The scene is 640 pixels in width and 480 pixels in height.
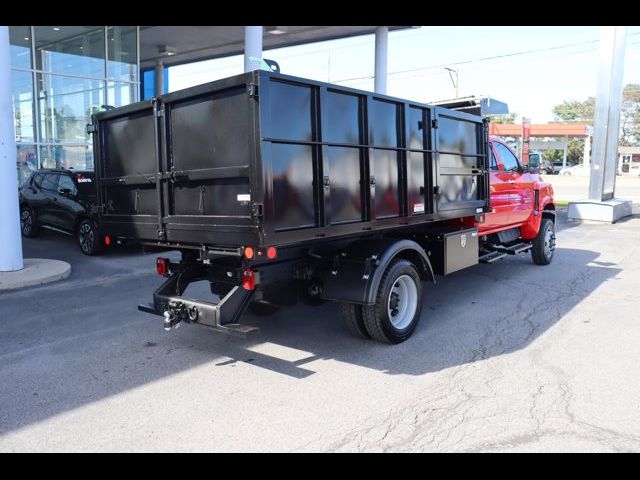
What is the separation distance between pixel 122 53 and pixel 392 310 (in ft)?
51.6

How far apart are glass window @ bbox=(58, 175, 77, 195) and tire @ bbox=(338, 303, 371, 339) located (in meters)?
7.77

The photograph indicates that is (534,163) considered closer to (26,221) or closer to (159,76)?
(26,221)

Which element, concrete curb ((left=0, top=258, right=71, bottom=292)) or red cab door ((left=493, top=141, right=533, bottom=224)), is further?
red cab door ((left=493, top=141, right=533, bottom=224))

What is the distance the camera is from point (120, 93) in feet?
58.4

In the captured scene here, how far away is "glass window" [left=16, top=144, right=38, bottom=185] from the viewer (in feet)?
50.6

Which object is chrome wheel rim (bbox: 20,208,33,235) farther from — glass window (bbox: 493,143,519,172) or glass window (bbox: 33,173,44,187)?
glass window (bbox: 493,143,519,172)

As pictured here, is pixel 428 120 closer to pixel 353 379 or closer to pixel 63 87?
pixel 353 379

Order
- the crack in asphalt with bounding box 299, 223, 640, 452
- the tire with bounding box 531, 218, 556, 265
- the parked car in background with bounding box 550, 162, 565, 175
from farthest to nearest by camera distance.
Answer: the parked car in background with bounding box 550, 162, 565, 175
the tire with bounding box 531, 218, 556, 265
the crack in asphalt with bounding box 299, 223, 640, 452

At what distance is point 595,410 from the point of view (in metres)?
3.95

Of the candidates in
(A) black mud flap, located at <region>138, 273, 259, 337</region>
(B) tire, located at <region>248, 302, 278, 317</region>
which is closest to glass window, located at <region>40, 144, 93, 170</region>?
(B) tire, located at <region>248, 302, 278, 317</region>

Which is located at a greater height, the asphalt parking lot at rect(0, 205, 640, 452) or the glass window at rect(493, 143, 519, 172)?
the glass window at rect(493, 143, 519, 172)

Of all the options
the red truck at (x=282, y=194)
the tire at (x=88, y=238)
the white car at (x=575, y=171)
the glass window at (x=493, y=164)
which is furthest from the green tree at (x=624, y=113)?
the red truck at (x=282, y=194)
